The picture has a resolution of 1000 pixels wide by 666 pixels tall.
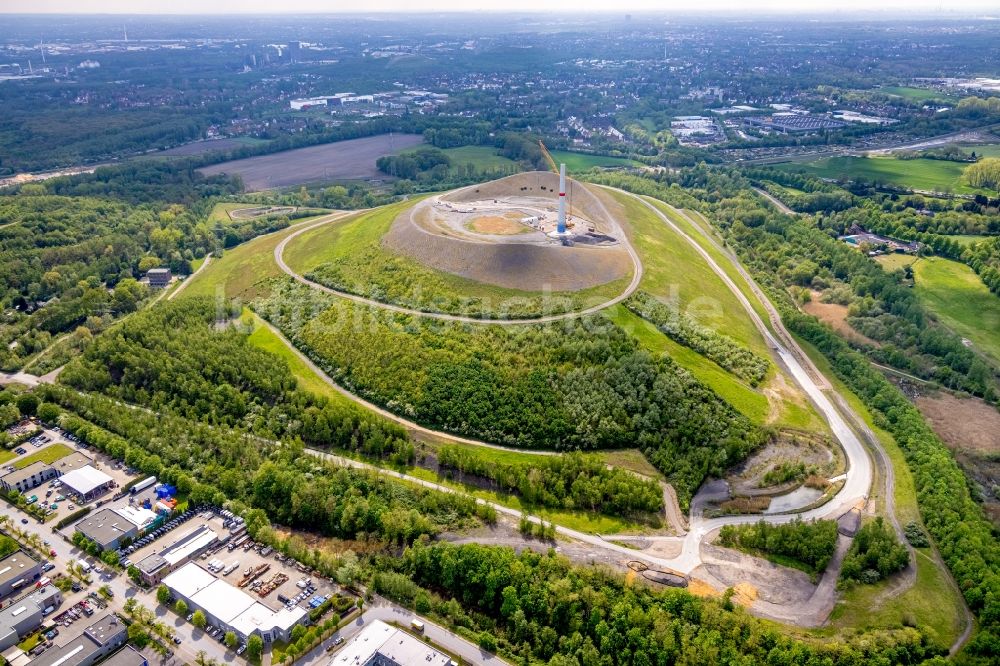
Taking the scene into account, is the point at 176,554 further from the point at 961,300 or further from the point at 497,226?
the point at 961,300

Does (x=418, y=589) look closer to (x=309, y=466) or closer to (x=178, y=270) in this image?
(x=309, y=466)

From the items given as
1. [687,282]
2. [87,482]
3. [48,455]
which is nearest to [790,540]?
[687,282]

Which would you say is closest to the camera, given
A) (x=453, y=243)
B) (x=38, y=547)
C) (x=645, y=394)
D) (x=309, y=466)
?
(x=38, y=547)

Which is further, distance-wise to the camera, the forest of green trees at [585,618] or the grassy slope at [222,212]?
the grassy slope at [222,212]

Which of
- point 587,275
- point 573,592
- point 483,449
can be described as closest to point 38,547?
point 483,449

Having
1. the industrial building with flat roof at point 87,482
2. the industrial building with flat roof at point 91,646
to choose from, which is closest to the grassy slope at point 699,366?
the industrial building with flat roof at point 87,482

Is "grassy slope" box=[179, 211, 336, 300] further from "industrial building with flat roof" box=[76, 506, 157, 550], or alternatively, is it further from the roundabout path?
"industrial building with flat roof" box=[76, 506, 157, 550]

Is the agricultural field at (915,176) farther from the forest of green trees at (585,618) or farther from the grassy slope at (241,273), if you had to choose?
the forest of green trees at (585,618)
